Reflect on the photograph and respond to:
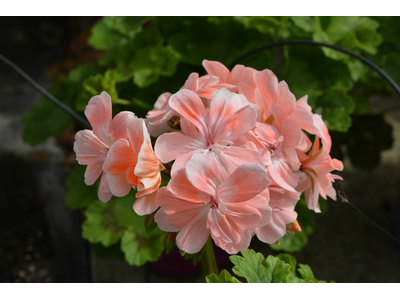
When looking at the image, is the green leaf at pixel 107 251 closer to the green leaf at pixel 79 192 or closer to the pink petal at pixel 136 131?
the green leaf at pixel 79 192

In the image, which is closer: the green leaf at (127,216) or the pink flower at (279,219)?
the pink flower at (279,219)

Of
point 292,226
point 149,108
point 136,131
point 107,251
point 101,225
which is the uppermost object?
point 136,131

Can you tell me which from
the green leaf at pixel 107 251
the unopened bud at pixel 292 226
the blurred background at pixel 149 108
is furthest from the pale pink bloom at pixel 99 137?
the green leaf at pixel 107 251

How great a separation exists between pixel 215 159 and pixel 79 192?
0.68m

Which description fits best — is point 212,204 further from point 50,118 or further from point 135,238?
point 50,118

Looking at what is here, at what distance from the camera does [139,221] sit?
2.64ft

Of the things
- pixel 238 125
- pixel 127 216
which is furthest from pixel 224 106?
pixel 127 216

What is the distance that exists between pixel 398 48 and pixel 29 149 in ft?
4.57

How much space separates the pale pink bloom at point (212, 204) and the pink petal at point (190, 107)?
6 centimetres

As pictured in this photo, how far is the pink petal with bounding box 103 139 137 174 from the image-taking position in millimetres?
348

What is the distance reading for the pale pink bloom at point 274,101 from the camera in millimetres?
407

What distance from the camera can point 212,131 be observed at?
0.39m
